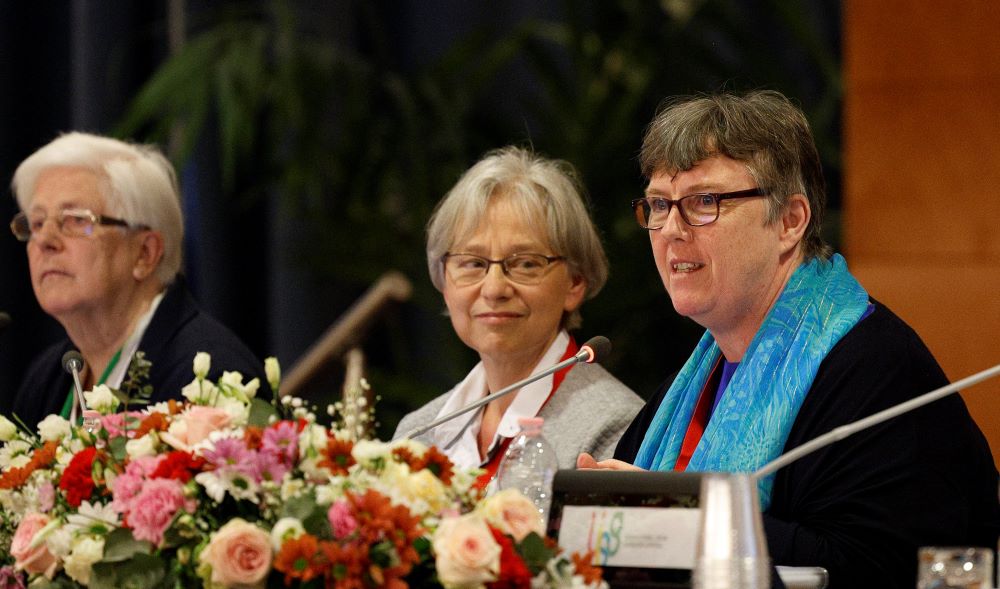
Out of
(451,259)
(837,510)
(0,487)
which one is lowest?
(0,487)

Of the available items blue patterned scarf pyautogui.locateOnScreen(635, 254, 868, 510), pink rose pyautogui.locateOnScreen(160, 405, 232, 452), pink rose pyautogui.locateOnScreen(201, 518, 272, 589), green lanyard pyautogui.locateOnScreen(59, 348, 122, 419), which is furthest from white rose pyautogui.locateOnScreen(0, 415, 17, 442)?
green lanyard pyautogui.locateOnScreen(59, 348, 122, 419)

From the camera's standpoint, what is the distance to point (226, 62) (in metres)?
5.05

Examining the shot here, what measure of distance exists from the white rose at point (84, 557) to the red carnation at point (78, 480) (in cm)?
7

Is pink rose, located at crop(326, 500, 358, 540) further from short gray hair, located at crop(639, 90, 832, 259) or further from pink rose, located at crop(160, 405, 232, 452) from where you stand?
short gray hair, located at crop(639, 90, 832, 259)

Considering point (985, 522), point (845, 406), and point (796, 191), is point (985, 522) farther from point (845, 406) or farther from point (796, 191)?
point (796, 191)

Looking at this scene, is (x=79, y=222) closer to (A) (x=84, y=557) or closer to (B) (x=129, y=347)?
(B) (x=129, y=347)

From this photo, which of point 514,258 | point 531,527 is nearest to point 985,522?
point 531,527

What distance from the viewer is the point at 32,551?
1.92 meters

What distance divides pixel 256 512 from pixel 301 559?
0.53 feet

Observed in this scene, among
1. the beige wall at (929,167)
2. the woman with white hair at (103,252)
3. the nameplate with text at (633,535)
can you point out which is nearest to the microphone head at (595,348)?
the nameplate with text at (633,535)

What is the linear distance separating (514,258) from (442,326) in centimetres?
178

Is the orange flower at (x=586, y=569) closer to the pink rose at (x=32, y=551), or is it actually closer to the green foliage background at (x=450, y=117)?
the pink rose at (x=32, y=551)

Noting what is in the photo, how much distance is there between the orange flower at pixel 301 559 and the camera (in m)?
1.69

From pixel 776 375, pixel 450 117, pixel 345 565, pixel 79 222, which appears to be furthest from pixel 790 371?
pixel 450 117
